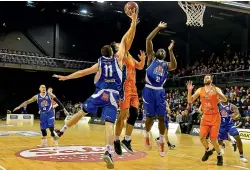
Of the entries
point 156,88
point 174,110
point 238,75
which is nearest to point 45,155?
point 156,88

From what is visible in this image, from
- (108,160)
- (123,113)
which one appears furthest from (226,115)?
(108,160)

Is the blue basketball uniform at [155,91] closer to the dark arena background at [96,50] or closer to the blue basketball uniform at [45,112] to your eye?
the blue basketball uniform at [45,112]

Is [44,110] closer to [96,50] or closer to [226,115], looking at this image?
[226,115]

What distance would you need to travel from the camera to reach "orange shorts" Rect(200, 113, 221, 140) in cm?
825

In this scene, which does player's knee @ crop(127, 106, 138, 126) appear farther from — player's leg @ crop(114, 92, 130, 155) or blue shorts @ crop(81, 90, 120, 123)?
blue shorts @ crop(81, 90, 120, 123)

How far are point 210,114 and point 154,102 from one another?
2.02 m

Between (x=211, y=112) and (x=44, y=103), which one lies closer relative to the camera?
(x=211, y=112)

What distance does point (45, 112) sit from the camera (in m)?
11.3

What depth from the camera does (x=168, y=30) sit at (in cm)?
3131

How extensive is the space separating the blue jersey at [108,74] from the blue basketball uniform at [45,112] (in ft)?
20.3

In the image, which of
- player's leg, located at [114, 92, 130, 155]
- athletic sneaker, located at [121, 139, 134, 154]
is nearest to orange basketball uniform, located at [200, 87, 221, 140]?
athletic sneaker, located at [121, 139, 134, 154]

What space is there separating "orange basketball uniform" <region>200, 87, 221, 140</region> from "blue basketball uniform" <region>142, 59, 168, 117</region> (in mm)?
1785

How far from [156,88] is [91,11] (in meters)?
28.8

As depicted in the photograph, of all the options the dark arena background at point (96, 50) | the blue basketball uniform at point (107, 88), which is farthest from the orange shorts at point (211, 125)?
the dark arena background at point (96, 50)
